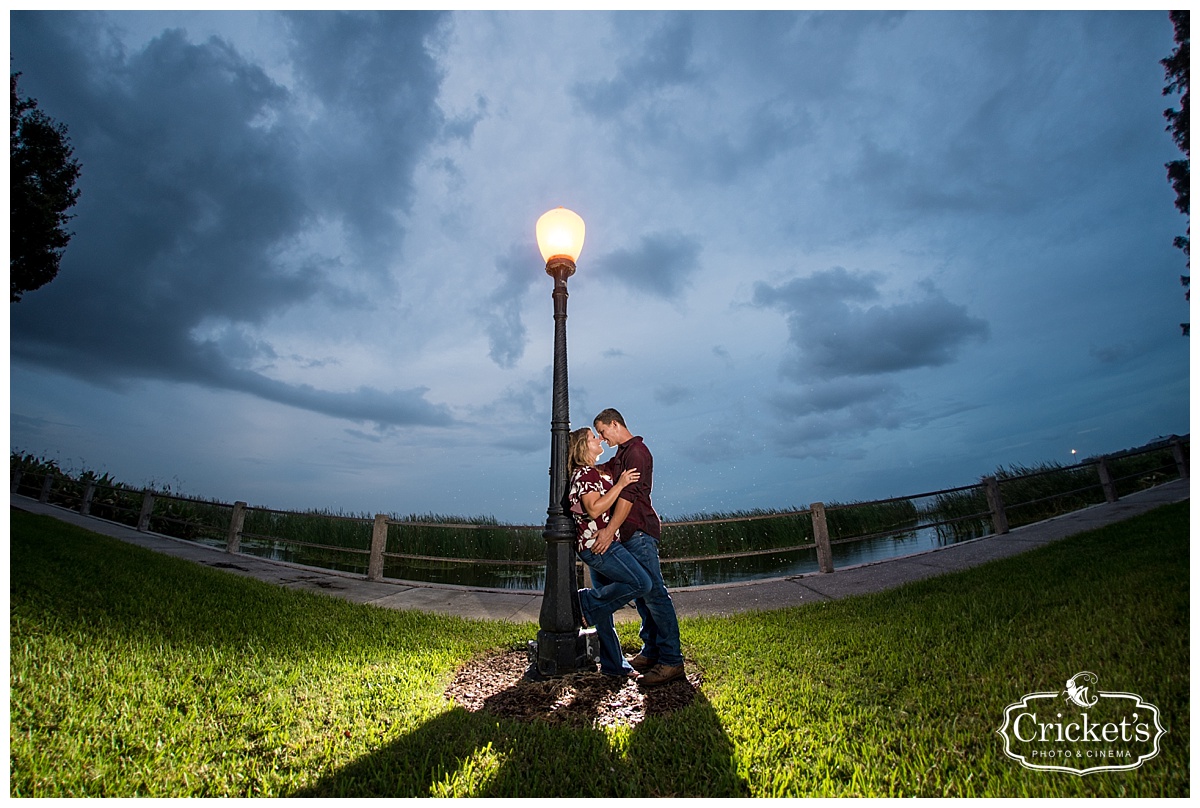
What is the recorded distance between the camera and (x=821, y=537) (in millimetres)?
8000

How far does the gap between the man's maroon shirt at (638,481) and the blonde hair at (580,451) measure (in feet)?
0.48

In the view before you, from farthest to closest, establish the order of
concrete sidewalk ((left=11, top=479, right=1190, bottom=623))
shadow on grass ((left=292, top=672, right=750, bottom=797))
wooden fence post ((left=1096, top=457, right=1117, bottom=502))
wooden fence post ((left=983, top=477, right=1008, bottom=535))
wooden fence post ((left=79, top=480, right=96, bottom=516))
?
1. wooden fence post ((left=79, top=480, right=96, bottom=516))
2. wooden fence post ((left=1096, top=457, right=1117, bottom=502))
3. wooden fence post ((left=983, top=477, right=1008, bottom=535))
4. concrete sidewalk ((left=11, top=479, right=1190, bottom=623))
5. shadow on grass ((left=292, top=672, right=750, bottom=797))

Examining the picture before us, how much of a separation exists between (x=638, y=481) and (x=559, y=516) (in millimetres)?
843

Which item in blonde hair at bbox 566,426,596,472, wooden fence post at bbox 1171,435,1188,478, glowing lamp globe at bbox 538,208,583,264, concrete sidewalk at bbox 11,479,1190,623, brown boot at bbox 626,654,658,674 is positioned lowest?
brown boot at bbox 626,654,658,674

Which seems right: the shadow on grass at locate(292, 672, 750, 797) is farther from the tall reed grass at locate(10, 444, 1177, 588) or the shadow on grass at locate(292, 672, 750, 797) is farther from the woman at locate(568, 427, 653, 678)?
the tall reed grass at locate(10, 444, 1177, 588)

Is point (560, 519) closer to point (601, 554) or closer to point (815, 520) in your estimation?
point (601, 554)

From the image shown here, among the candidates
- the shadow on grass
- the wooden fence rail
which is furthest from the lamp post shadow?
the wooden fence rail

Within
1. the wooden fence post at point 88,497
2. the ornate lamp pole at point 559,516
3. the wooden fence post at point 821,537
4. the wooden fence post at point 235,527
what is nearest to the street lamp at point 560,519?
the ornate lamp pole at point 559,516

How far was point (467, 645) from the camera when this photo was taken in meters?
4.45

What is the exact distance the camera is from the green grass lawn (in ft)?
7.48

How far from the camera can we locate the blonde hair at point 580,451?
357 cm

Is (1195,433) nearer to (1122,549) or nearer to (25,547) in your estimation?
(1122,549)

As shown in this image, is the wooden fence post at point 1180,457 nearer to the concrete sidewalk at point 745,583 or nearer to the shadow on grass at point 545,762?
the concrete sidewalk at point 745,583

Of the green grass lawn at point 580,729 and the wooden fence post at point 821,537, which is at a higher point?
the wooden fence post at point 821,537
